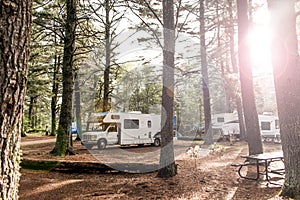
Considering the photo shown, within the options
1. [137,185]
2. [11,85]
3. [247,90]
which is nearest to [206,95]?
[247,90]

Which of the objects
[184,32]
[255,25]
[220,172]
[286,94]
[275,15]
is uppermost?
[184,32]

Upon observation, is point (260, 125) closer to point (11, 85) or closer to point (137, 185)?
point (137, 185)

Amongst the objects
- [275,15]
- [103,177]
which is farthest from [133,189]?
[275,15]

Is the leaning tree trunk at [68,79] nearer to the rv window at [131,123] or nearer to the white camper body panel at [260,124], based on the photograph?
the rv window at [131,123]

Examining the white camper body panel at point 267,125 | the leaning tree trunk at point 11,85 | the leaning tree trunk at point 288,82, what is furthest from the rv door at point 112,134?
the white camper body panel at point 267,125

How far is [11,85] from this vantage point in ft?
5.84

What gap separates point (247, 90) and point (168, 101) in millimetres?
3436

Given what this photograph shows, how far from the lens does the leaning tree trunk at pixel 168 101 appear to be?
6496 millimetres

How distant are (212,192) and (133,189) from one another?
1708mm

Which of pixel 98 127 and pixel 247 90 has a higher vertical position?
pixel 247 90

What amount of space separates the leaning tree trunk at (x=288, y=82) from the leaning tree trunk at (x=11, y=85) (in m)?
4.39

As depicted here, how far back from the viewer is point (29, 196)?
4.65 meters

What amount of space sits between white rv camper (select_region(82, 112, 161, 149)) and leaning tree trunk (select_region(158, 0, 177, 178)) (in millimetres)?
7022

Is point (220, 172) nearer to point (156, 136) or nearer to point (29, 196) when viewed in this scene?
point (29, 196)
